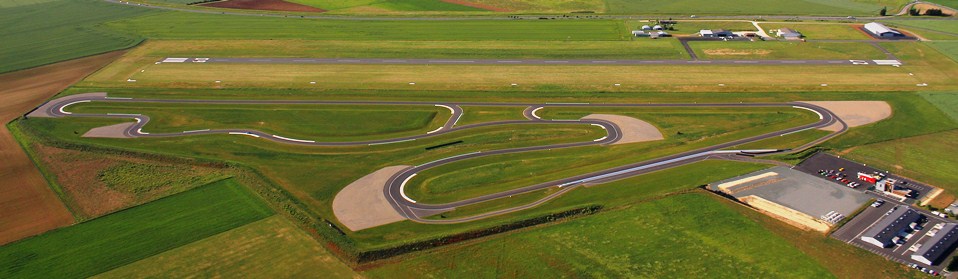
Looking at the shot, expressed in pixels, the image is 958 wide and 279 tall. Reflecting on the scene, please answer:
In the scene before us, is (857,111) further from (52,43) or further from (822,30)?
(52,43)

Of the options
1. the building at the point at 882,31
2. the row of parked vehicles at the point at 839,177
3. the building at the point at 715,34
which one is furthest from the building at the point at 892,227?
the building at the point at 882,31

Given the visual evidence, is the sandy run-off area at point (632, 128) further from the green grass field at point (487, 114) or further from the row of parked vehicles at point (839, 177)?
the row of parked vehicles at point (839, 177)

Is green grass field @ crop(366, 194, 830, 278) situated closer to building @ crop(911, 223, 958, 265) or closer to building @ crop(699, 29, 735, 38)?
building @ crop(911, 223, 958, 265)

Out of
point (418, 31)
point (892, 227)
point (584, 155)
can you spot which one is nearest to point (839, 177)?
point (892, 227)

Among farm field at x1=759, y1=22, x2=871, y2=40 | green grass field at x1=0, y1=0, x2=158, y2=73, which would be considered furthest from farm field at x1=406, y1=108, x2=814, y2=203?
green grass field at x1=0, y1=0, x2=158, y2=73

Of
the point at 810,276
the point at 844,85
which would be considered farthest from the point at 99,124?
the point at 844,85
